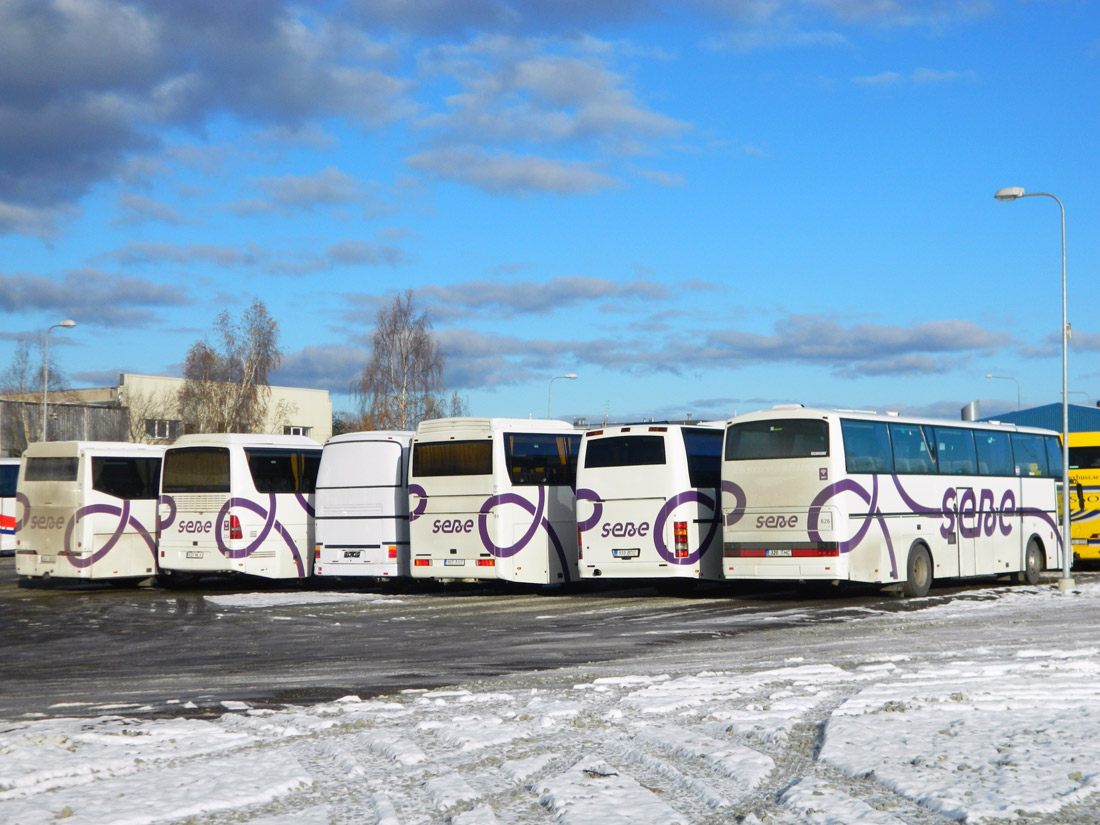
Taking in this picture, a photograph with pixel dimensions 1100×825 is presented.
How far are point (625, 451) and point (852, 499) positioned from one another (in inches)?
152

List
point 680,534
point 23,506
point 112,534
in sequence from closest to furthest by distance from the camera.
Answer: point 680,534 < point 112,534 < point 23,506

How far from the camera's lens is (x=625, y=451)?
2062 centimetres

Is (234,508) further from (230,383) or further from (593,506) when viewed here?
(230,383)

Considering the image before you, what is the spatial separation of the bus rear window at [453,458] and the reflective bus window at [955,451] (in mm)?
7728

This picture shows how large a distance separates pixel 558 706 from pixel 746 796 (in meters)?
2.98

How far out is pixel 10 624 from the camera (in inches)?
694

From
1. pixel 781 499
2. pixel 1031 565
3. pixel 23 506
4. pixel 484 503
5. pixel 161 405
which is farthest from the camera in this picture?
pixel 161 405

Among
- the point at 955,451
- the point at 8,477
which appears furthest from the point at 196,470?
the point at 955,451

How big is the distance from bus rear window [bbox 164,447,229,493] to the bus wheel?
15.2 m

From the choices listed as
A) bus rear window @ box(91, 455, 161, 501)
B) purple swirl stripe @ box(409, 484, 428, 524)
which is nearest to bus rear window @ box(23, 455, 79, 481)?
bus rear window @ box(91, 455, 161, 501)

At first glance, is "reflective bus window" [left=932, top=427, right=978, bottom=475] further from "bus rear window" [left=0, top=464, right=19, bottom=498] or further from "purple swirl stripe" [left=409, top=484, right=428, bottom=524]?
"bus rear window" [left=0, top=464, right=19, bottom=498]

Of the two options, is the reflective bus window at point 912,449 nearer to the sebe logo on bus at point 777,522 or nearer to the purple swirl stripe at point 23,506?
the sebe logo on bus at point 777,522

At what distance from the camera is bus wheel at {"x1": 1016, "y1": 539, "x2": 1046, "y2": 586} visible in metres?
23.5

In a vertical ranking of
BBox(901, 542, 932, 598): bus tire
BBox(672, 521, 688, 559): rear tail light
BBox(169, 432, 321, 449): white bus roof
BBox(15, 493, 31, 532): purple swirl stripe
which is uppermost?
BBox(169, 432, 321, 449): white bus roof
